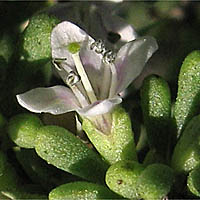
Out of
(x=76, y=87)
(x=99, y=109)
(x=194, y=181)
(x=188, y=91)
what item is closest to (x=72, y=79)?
(x=76, y=87)

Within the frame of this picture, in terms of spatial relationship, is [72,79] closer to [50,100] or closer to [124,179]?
[50,100]

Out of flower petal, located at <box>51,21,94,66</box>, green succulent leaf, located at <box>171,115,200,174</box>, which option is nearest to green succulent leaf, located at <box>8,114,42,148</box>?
flower petal, located at <box>51,21,94,66</box>

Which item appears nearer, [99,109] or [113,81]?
[99,109]

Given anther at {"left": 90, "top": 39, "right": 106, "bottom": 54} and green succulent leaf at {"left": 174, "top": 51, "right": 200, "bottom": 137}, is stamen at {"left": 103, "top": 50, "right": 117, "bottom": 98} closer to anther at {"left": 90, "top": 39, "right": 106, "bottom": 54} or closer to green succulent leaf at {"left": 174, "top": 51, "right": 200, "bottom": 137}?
anther at {"left": 90, "top": 39, "right": 106, "bottom": 54}

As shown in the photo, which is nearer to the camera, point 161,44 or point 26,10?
Answer: point 26,10

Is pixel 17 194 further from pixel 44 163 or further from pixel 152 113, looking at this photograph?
pixel 152 113

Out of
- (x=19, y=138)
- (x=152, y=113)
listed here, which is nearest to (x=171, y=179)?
(x=152, y=113)
